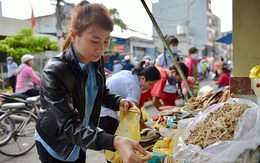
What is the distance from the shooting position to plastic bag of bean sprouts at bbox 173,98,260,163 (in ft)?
4.08

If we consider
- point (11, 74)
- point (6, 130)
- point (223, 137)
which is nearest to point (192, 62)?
point (6, 130)

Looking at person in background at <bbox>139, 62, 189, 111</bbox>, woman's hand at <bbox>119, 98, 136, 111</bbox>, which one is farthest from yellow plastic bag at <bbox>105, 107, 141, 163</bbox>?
person in background at <bbox>139, 62, 189, 111</bbox>

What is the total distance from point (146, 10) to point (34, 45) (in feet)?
37.6

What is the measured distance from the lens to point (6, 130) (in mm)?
3764

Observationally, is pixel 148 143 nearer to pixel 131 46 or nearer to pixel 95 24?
pixel 95 24

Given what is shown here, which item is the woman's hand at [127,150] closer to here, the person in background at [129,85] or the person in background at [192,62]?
the person in background at [129,85]

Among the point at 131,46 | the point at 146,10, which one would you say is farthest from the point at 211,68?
the point at 146,10

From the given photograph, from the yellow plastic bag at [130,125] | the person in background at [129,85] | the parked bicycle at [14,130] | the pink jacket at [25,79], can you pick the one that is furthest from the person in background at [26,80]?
the yellow plastic bag at [130,125]

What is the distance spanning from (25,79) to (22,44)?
7.81 metres

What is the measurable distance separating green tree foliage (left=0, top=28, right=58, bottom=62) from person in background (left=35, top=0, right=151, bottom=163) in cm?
1077

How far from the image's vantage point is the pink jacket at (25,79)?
4.86m

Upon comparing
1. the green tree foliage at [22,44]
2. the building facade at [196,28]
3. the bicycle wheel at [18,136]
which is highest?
the building facade at [196,28]

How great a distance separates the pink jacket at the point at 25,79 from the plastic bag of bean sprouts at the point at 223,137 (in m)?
4.15

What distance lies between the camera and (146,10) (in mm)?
2033
